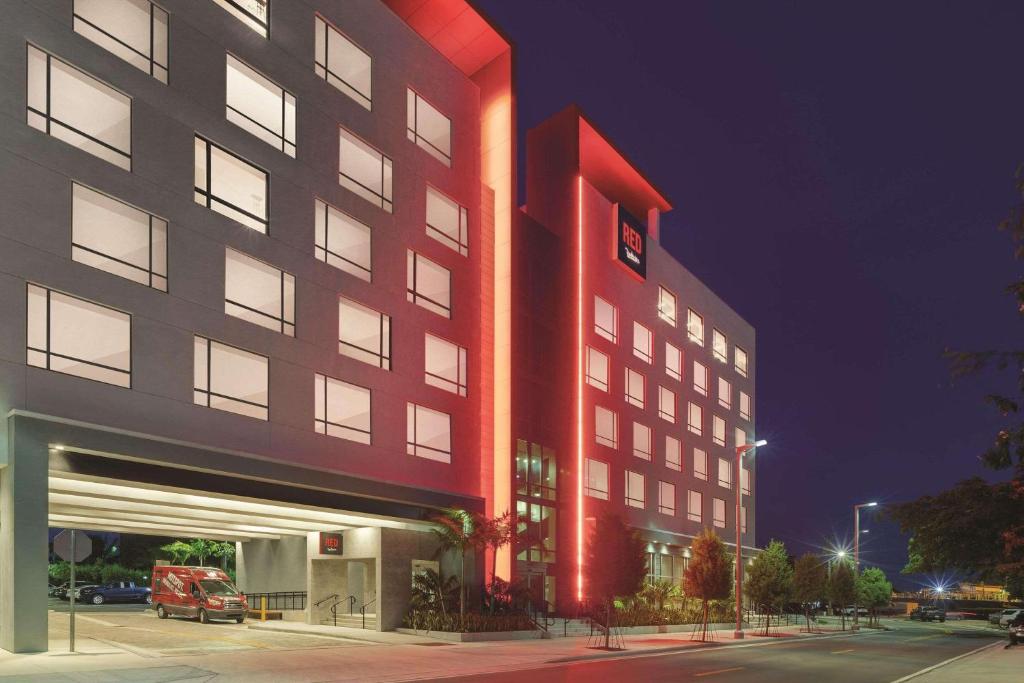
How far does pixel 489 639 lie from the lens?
1266 inches

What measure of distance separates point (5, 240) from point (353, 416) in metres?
15.3

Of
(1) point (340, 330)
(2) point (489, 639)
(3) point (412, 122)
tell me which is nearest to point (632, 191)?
(3) point (412, 122)

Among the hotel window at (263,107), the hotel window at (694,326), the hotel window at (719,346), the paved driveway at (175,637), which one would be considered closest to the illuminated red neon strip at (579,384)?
the hotel window at (694,326)

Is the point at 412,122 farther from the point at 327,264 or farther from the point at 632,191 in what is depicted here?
the point at 632,191

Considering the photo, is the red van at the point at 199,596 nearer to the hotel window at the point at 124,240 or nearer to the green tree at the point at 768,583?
the hotel window at the point at 124,240

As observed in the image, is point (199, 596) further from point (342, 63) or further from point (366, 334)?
point (342, 63)

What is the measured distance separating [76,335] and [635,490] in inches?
1426

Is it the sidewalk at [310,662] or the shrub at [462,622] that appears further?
the shrub at [462,622]

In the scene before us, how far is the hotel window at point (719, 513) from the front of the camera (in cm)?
6825

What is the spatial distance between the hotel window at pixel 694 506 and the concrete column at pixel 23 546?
1901 inches

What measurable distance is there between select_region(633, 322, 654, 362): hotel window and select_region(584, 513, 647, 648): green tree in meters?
24.2

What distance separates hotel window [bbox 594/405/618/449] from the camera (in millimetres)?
51562

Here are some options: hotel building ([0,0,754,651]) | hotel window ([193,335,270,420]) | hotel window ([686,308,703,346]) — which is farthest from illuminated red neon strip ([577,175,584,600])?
hotel window ([193,335,270,420])

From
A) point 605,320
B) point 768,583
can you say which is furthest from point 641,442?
point 768,583
